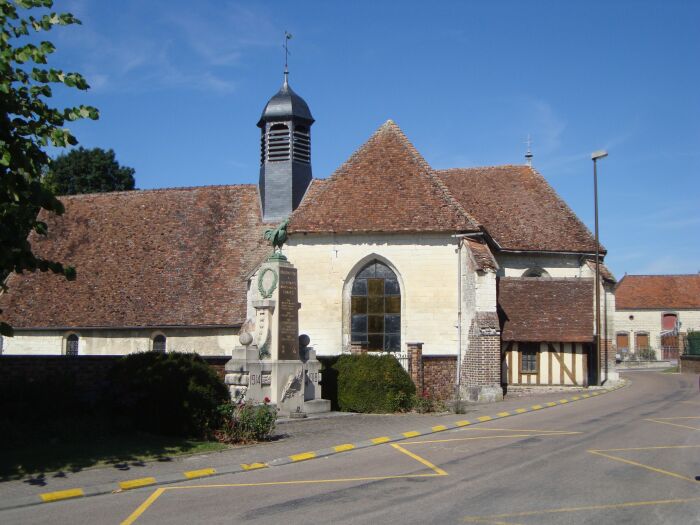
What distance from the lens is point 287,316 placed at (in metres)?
17.6

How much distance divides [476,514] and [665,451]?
5.64m

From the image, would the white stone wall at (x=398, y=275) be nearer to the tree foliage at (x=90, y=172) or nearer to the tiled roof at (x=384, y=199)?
the tiled roof at (x=384, y=199)

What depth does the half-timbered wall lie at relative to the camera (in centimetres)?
2523

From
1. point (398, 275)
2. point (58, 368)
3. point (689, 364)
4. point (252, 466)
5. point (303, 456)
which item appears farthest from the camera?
point (689, 364)

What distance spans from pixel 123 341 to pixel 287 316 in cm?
1159

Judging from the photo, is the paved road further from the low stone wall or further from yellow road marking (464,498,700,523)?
the low stone wall

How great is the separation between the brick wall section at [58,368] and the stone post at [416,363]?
28.9ft

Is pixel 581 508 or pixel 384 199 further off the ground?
pixel 384 199

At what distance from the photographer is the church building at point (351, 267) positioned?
23250mm

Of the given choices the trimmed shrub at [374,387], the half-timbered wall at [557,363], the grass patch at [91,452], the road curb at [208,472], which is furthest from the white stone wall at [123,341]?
the grass patch at [91,452]

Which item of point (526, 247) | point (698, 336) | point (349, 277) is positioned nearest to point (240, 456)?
point (349, 277)

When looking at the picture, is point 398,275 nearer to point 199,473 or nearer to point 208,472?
point 208,472

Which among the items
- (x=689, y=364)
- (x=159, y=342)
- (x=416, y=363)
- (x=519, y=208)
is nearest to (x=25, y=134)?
(x=416, y=363)

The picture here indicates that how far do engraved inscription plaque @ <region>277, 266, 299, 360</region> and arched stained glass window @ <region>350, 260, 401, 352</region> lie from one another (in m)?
6.11
